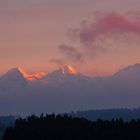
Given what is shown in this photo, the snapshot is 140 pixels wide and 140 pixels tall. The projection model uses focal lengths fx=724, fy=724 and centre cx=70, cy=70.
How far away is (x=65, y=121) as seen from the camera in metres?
200

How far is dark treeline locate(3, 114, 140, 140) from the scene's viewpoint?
175 m

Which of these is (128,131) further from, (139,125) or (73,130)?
(73,130)

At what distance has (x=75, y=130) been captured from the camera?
611ft

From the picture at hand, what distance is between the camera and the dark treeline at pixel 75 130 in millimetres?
175188

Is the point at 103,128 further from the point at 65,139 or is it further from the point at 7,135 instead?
the point at 7,135

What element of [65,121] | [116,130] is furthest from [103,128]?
[65,121]

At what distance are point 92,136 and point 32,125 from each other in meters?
25.2

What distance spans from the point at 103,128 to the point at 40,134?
16.1m

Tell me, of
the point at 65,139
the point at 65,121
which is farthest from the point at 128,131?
the point at 65,121

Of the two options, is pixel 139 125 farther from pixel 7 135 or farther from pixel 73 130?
pixel 7 135

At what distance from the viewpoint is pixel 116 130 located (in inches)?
7047

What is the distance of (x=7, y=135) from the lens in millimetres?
189375

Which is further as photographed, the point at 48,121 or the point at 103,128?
the point at 48,121

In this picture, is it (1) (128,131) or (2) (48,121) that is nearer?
(1) (128,131)
